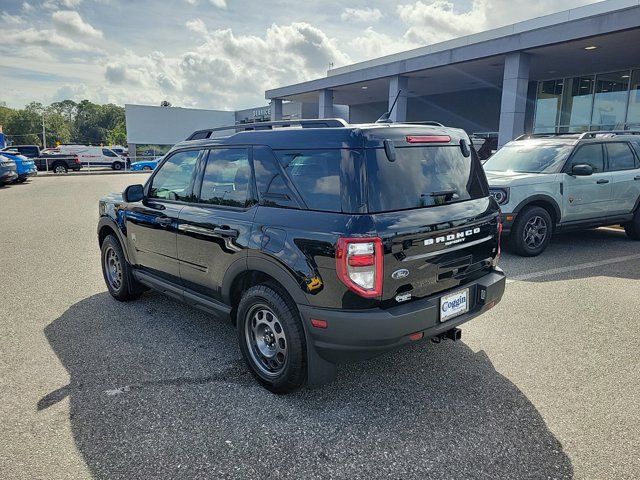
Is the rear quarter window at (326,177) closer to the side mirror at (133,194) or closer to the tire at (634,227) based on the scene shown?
the side mirror at (133,194)

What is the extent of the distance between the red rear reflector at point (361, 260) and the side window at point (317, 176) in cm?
33

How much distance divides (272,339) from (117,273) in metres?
2.79

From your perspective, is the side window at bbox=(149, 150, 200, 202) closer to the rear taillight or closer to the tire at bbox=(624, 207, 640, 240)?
the rear taillight

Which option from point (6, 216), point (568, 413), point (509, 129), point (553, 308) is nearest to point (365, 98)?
point (509, 129)

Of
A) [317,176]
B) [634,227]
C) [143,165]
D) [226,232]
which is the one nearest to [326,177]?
[317,176]

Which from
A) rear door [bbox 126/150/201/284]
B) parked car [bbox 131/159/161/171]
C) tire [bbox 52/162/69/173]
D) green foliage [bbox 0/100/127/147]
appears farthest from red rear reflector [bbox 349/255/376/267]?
green foliage [bbox 0/100/127/147]

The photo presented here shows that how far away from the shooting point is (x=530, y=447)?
2697 millimetres

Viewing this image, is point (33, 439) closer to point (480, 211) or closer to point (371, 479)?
point (371, 479)

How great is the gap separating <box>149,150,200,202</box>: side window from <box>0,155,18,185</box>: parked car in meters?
18.1

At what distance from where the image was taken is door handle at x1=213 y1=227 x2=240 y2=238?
11.3 feet

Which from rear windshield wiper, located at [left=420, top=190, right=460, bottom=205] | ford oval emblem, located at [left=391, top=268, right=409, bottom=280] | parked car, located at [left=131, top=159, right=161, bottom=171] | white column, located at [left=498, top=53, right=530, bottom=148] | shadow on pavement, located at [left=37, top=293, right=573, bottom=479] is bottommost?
shadow on pavement, located at [left=37, top=293, right=573, bottom=479]

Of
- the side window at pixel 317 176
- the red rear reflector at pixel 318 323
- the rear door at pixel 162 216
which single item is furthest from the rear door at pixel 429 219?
the rear door at pixel 162 216

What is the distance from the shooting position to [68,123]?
468 ft

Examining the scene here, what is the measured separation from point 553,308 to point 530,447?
264 cm
